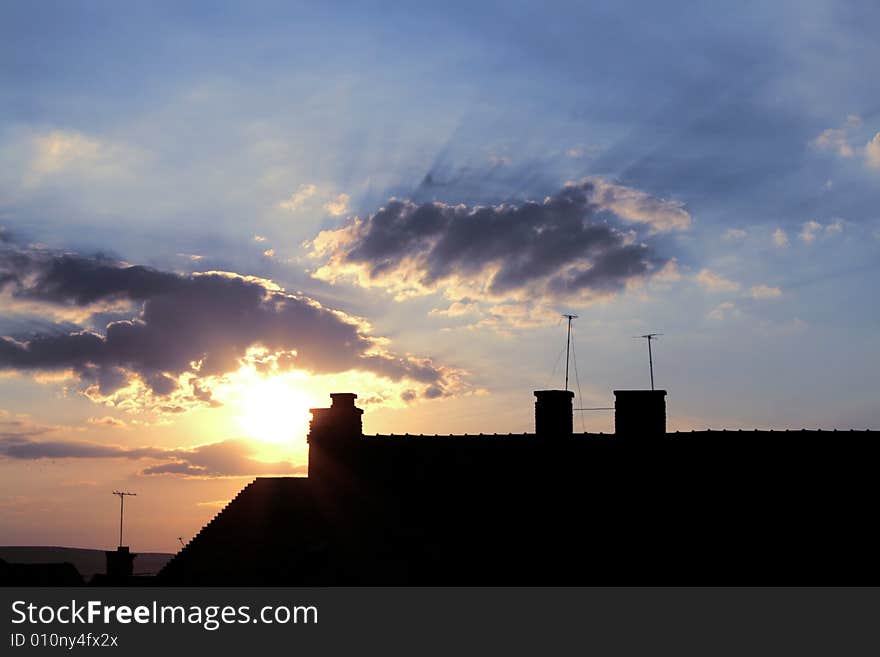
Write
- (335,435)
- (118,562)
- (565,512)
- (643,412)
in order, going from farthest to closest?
(118,562) → (335,435) → (643,412) → (565,512)

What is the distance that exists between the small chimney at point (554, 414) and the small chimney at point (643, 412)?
2.21 metres

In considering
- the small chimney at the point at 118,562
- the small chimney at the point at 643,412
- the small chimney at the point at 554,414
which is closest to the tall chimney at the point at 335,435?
the small chimney at the point at 554,414

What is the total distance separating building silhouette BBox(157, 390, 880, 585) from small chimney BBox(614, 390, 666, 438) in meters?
0.05

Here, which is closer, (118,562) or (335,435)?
(335,435)

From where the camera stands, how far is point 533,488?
4091 cm

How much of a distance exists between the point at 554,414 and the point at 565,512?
3.91 metres

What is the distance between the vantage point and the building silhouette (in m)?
37.9

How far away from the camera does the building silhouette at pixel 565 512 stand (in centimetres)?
3791

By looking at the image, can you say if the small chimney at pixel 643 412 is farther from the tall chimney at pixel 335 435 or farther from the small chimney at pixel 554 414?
the tall chimney at pixel 335 435

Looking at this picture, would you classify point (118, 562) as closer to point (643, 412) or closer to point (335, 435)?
point (335, 435)

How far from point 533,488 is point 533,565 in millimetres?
3254

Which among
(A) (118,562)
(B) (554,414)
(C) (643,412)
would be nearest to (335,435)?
(B) (554,414)

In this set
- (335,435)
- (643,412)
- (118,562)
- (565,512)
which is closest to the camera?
(565,512)

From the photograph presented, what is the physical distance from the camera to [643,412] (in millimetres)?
40625
